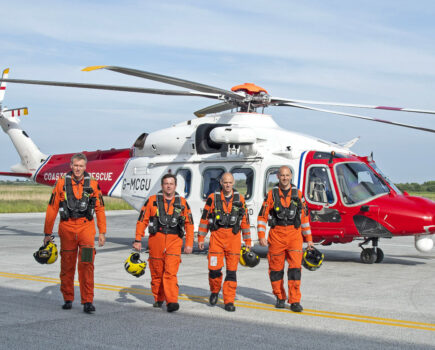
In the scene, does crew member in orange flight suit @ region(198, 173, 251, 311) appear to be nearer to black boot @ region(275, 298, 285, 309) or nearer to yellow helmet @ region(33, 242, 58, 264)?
black boot @ region(275, 298, 285, 309)

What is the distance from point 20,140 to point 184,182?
7.60m

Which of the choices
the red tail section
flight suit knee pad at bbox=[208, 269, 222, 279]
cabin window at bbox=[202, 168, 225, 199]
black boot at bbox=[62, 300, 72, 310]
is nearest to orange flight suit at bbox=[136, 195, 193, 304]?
flight suit knee pad at bbox=[208, 269, 222, 279]

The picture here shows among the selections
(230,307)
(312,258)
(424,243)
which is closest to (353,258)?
(424,243)

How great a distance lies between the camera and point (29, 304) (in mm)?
7547

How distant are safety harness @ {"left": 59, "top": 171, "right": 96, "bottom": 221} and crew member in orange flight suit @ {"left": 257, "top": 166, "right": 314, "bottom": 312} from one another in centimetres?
224

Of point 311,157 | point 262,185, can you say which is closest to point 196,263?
point 262,185

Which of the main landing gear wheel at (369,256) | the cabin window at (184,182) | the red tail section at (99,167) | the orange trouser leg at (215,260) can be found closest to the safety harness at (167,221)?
the orange trouser leg at (215,260)

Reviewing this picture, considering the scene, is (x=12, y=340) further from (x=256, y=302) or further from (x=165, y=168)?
(x=165, y=168)

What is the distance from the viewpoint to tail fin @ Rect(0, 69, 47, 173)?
61.2 ft

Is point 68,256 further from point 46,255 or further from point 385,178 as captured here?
point 385,178

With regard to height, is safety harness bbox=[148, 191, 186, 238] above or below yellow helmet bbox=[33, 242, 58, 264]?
above

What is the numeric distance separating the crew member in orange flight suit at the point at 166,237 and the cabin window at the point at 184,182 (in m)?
6.37

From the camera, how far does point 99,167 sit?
53.4 ft

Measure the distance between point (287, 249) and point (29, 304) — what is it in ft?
11.0
